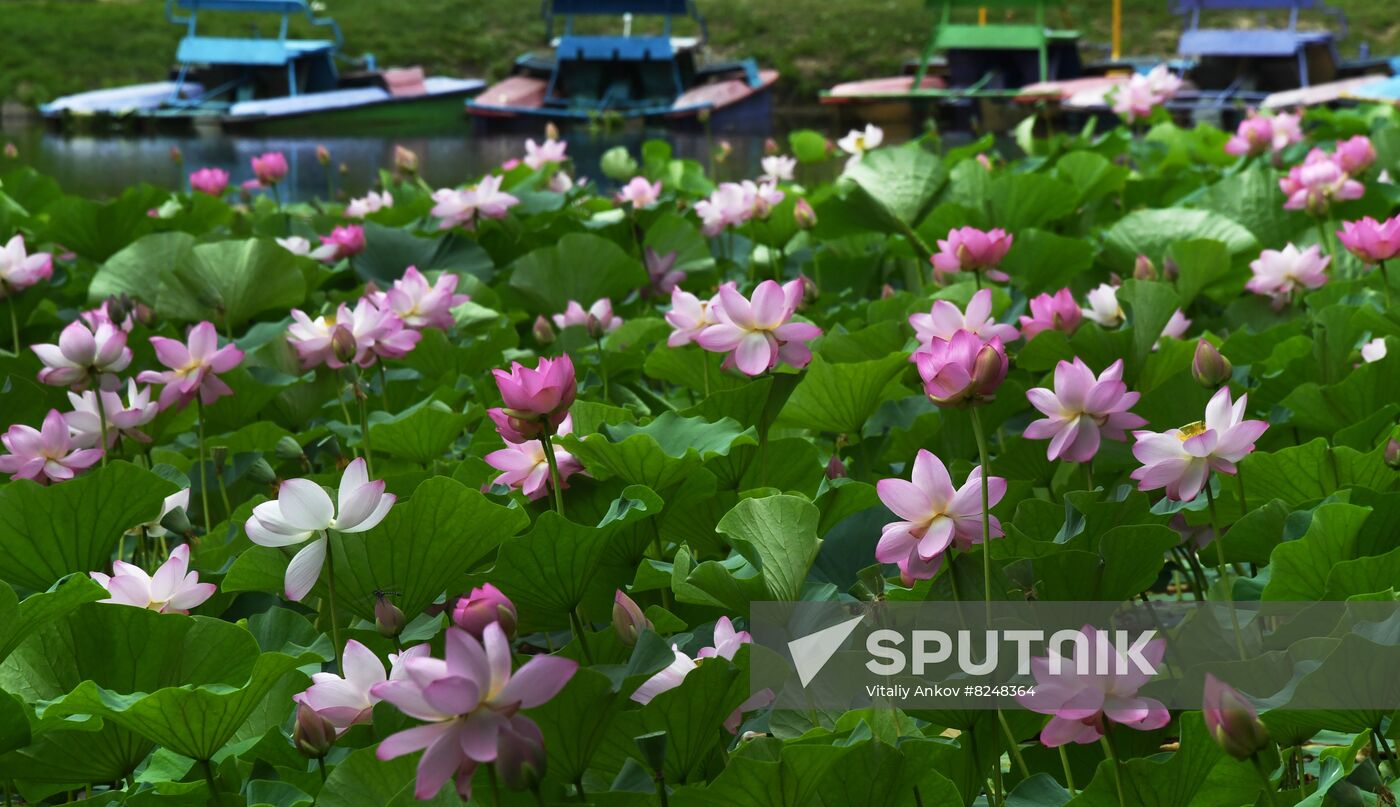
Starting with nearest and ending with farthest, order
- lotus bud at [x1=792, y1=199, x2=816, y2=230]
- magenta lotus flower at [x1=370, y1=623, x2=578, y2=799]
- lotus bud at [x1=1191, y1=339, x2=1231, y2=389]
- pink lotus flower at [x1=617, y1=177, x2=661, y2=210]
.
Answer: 1. magenta lotus flower at [x1=370, y1=623, x2=578, y2=799]
2. lotus bud at [x1=1191, y1=339, x2=1231, y2=389]
3. lotus bud at [x1=792, y1=199, x2=816, y2=230]
4. pink lotus flower at [x1=617, y1=177, x2=661, y2=210]

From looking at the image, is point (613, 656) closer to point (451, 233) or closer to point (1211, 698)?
point (1211, 698)

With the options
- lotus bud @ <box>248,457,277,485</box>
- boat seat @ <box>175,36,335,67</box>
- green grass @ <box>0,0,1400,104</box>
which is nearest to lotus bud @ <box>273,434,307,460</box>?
lotus bud @ <box>248,457,277,485</box>

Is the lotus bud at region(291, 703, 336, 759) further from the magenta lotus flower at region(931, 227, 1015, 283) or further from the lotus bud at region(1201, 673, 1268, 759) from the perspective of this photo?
the magenta lotus flower at region(931, 227, 1015, 283)

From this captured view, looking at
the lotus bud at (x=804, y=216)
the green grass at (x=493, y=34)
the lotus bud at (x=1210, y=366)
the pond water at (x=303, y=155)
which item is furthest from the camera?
the green grass at (x=493, y=34)

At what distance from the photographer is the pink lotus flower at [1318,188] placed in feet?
4.11

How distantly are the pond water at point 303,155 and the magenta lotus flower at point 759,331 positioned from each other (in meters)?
3.83

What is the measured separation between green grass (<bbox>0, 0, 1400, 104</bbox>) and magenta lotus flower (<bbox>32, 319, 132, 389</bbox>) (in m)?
11.4

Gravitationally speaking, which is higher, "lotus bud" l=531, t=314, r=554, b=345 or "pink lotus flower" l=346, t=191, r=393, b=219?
"lotus bud" l=531, t=314, r=554, b=345

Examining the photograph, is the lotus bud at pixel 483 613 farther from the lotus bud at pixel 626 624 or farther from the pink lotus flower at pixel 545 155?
the pink lotus flower at pixel 545 155

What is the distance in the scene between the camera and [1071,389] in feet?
2.05

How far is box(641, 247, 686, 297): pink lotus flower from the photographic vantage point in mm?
1414

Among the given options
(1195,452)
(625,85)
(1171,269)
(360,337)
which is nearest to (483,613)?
(1195,452)

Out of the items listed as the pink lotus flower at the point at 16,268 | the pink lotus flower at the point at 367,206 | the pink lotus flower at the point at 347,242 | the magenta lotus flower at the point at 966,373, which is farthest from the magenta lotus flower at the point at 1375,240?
the pink lotus flower at the point at 367,206

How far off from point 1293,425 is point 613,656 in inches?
20.5
